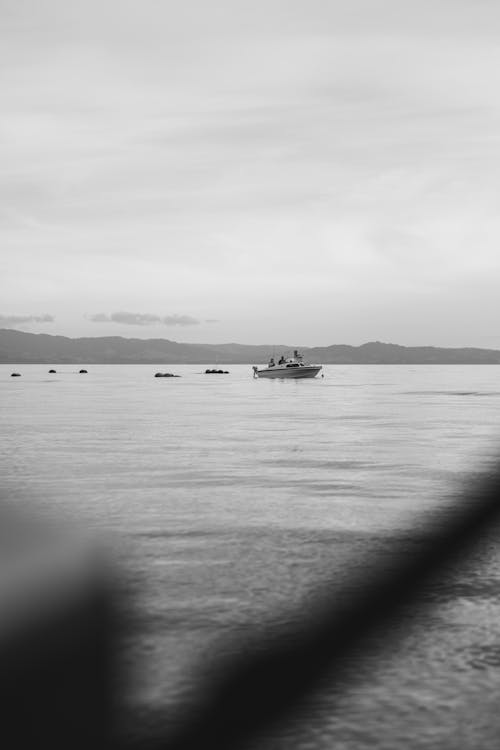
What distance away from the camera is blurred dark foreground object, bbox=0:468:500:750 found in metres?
6.34

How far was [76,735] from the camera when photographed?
6.27 metres

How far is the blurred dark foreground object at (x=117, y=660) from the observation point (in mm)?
6340

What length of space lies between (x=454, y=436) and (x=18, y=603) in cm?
2716

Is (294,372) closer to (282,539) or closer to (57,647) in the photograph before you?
(282,539)

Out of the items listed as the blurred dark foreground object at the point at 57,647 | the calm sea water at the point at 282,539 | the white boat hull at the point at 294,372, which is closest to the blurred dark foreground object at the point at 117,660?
the blurred dark foreground object at the point at 57,647

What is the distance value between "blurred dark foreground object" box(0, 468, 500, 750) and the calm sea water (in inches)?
11.2

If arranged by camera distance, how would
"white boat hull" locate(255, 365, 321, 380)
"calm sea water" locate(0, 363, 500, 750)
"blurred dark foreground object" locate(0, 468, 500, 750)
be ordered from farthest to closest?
"white boat hull" locate(255, 365, 321, 380) → "calm sea water" locate(0, 363, 500, 750) → "blurred dark foreground object" locate(0, 468, 500, 750)

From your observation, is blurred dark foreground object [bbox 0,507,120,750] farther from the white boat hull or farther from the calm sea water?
the white boat hull

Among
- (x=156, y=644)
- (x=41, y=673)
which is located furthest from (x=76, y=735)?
(x=156, y=644)

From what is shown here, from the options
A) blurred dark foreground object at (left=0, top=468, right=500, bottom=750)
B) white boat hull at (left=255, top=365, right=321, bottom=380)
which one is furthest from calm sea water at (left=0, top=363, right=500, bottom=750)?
white boat hull at (left=255, top=365, right=321, bottom=380)

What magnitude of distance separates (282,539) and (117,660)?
6.08m

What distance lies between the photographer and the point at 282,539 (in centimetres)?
1370

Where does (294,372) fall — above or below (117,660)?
above

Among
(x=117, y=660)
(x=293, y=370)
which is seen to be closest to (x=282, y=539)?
(x=117, y=660)
